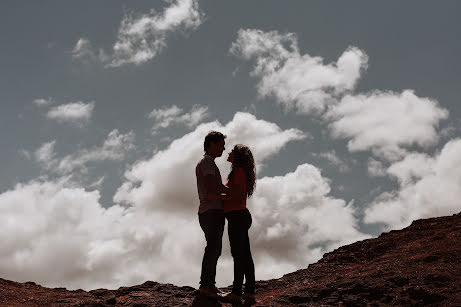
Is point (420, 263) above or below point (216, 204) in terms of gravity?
below

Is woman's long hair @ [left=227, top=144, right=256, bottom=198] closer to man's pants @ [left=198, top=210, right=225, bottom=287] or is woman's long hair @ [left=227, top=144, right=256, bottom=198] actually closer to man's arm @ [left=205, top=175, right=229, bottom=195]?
man's arm @ [left=205, top=175, right=229, bottom=195]

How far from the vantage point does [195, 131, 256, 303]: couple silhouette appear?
7.79 meters

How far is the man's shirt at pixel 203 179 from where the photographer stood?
25.4ft

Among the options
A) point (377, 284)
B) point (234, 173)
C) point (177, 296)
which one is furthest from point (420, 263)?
point (177, 296)

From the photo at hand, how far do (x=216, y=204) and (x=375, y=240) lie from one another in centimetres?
597

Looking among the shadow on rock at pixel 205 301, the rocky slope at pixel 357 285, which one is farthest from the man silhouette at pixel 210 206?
the rocky slope at pixel 357 285

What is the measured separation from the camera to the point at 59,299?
9422 mm

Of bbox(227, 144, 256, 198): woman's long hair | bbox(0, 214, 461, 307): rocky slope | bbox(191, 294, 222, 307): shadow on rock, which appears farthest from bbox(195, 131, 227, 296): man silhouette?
bbox(0, 214, 461, 307): rocky slope

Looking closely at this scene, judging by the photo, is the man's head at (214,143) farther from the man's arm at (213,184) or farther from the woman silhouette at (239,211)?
the man's arm at (213,184)

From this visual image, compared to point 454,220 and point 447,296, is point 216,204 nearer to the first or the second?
point 447,296

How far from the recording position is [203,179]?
25.7ft

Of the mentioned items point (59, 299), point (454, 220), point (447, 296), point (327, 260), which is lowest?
point (447, 296)

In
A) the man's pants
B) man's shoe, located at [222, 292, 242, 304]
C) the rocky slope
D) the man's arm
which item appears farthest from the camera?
the rocky slope

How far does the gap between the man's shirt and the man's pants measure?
0.10m
